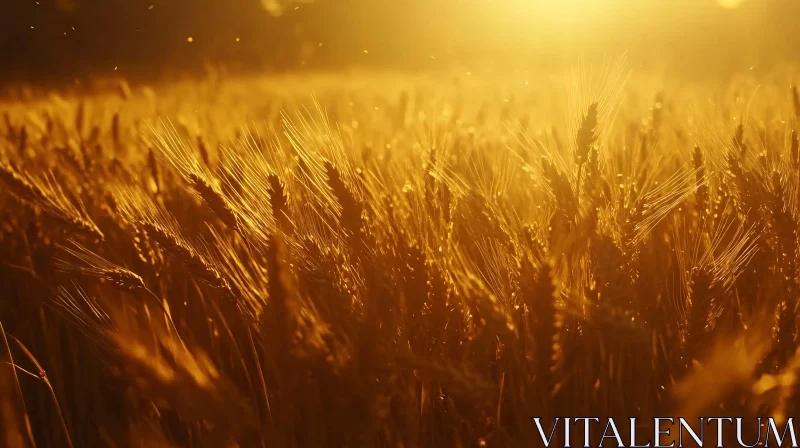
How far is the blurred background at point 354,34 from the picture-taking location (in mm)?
10930

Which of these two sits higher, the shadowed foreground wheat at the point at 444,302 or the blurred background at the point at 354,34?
the blurred background at the point at 354,34

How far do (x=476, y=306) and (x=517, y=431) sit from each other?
21 cm

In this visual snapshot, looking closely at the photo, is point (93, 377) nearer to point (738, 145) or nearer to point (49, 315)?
point (49, 315)

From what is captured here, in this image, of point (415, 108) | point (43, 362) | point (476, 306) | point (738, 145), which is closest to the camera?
point (476, 306)

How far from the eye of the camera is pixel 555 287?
0.74 meters

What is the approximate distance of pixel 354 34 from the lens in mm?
16391

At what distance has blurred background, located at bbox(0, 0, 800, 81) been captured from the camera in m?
10.9

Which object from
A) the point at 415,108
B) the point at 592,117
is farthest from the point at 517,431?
the point at 415,108

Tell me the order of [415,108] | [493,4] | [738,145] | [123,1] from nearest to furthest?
[738,145] → [415,108] → [493,4] → [123,1]

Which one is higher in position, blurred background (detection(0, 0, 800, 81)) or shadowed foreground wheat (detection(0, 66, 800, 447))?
blurred background (detection(0, 0, 800, 81))

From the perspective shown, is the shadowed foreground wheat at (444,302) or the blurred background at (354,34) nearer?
the shadowed foreground wheat at (444,302)

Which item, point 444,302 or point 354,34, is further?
point 354,34

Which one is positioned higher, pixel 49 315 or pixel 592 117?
pixel 592 117

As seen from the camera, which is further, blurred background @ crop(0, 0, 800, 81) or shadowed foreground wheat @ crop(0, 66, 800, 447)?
blurred background @ crop(0, 0, 800, 81)
